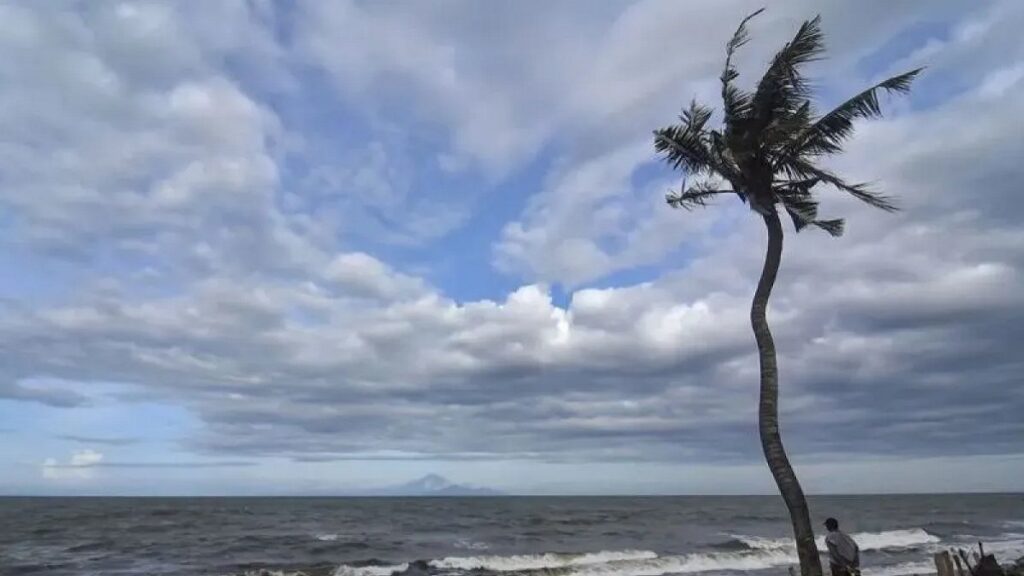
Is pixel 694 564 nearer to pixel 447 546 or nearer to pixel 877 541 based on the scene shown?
pixel 447 546

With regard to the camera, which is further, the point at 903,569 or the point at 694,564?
the point at 694,564

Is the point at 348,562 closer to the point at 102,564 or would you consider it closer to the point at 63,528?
the point at 102,564

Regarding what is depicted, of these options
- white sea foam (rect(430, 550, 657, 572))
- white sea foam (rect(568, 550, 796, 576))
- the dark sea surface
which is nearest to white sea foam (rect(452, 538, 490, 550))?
the dark sea surface

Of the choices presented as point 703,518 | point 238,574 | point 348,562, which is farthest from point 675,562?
point 703,518

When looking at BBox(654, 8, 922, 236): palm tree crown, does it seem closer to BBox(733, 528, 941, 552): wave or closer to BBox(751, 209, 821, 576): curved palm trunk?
BBox(751, 209, 821, 576): curved palm trunk

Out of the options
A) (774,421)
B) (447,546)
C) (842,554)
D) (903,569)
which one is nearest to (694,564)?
(903,569)

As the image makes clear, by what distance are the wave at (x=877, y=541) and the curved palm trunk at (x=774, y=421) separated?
94.8ft

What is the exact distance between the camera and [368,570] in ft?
107

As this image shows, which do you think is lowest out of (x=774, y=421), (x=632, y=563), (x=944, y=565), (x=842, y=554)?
(x=632, y=563)

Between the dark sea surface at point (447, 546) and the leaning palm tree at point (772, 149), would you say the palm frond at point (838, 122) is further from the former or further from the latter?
the dark sea surface at point (447, 546)

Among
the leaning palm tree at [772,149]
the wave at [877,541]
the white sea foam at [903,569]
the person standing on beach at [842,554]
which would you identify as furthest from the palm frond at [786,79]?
the wave at [877,541]

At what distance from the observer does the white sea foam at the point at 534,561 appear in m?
34.1

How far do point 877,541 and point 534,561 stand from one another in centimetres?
2261

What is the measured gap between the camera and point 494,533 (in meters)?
52.4
